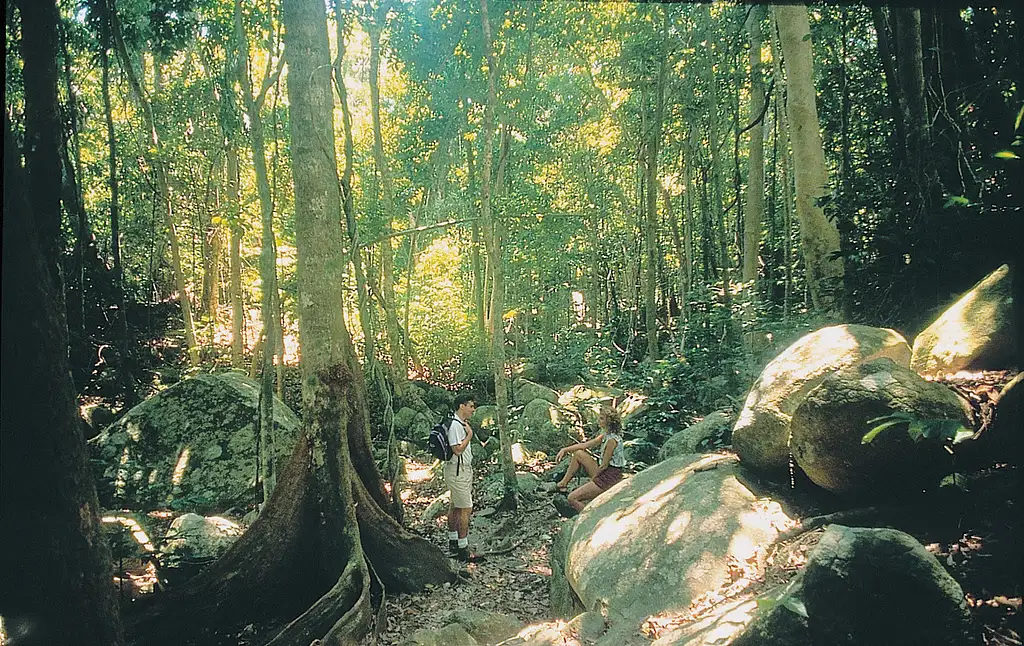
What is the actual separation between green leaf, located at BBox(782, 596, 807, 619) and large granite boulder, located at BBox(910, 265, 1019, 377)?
2488 millimetres

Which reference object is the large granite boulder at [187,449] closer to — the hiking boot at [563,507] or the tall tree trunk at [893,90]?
the hiking boot at [563,507]

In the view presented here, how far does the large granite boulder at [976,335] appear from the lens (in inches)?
155

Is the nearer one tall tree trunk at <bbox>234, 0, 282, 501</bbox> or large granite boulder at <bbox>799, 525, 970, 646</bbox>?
large granite boulder at <bbox>799, 525, 970, 646</bbox>

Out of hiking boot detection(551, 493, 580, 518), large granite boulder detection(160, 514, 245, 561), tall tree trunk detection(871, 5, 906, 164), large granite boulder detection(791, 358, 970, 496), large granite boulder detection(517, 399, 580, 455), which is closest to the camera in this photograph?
large granite boulder detection(791, 358, 970, 496)

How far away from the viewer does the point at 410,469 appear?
12.7 m

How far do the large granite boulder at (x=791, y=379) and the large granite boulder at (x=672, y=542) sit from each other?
13.3 inches

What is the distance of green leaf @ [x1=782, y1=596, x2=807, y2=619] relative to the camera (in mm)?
2443

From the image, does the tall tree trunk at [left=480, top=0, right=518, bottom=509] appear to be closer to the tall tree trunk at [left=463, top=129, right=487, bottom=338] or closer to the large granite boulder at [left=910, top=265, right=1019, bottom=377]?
the large granite boulder at [left=910, top=265, right=1019, bottom=377]

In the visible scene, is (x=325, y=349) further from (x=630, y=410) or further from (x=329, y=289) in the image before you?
(x=630, y=410)

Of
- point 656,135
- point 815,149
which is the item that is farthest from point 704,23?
point 815,149

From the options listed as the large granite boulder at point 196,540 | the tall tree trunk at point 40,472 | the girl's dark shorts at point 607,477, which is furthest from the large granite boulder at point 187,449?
the tall tree trunk at point 40,472

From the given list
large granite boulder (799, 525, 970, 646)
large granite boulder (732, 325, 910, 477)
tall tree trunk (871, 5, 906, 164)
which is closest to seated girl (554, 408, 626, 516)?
large granite boulder (732, 325, 910, 477)

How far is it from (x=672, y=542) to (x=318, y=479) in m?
3.26

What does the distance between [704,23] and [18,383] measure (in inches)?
568
